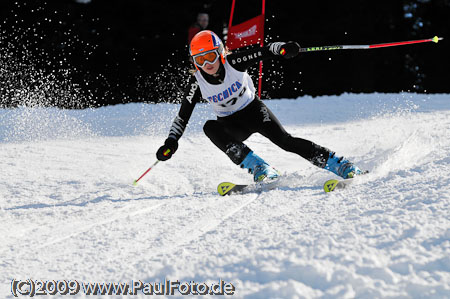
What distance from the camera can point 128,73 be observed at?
41.5 ft

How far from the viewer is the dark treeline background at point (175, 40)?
12109mm

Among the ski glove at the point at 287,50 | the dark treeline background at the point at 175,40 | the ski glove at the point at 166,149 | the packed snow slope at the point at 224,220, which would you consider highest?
the dark treeline background at the point at 175,40

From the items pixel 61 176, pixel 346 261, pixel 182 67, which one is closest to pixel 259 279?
pixel 346 261

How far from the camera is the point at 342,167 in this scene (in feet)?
10.5

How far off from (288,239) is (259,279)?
0.35 meters

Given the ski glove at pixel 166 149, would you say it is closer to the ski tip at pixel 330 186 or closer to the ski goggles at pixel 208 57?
the ski goggles at pixel 208 57

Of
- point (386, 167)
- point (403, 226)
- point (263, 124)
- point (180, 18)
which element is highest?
point (180, 18)

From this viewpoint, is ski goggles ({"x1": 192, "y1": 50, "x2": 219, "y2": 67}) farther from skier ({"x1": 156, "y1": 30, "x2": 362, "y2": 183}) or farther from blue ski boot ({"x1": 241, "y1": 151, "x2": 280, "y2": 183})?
blue ski boot ({"x1": 241, "y1": 151, "x2": 280, "y2": 183})

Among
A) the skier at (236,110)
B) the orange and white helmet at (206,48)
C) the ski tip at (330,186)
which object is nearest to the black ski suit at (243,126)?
the skier at (236,110)

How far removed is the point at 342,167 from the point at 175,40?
1034 centimetres

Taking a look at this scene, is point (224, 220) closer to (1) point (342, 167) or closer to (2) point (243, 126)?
(1) point (342, 167)

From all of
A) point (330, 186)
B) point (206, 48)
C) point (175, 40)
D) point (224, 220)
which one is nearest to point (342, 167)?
point (330, 186)

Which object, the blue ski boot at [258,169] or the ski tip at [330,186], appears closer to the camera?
the ski tip at [330,186]

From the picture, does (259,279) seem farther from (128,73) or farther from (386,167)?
(128,73)
